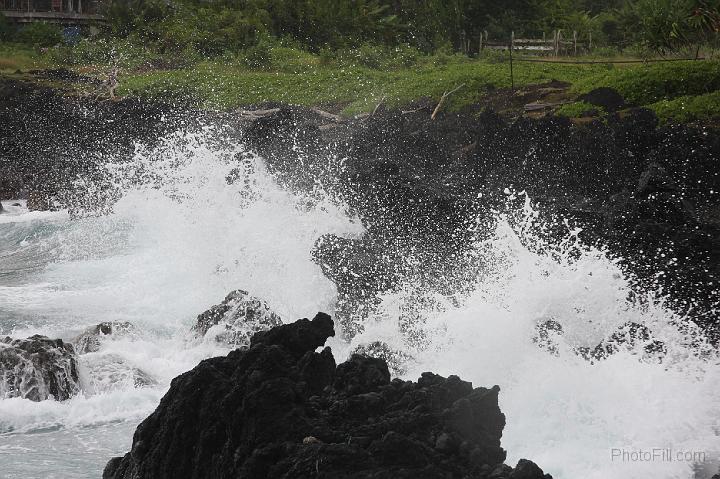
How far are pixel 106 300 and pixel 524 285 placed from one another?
6870 millimetres

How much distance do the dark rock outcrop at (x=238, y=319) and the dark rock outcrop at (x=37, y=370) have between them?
1.74 meters

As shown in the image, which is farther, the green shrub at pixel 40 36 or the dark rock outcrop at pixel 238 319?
the green shrub at pixel 40 36

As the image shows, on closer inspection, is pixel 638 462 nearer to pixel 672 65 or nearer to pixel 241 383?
pixel 241 383

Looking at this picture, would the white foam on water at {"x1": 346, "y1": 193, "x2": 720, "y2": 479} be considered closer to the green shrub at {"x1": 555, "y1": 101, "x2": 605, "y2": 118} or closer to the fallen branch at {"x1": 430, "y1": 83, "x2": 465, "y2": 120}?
the green shrub at {"x1": 555, "y1": 101, "x2": 605, "y2": 118}

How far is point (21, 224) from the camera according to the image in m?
22.0

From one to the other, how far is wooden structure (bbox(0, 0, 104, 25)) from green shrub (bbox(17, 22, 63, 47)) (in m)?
1.13

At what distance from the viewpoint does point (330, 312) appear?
12.8 m

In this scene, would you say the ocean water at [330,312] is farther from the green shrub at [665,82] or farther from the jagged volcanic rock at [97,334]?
the green shrub at [665,82]

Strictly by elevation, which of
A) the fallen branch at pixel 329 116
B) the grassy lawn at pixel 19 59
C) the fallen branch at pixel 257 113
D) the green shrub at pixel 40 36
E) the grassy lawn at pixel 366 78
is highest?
the green shrub at pixel 40 36

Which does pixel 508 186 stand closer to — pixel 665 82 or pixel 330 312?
pixel 330 312

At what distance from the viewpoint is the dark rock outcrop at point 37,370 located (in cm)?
1043

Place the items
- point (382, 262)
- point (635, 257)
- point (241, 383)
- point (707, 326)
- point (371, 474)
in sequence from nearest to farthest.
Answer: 1. point (371, 474)
2. point (241, 383)
3. point (707, 326)
4. point (635, 257)
5. point (382, 262)

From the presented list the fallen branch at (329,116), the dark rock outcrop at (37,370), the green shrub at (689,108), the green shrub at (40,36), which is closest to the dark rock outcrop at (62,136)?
the fallen branch at (329,116)

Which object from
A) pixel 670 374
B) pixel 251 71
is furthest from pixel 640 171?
pixel 251 71
